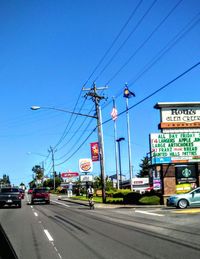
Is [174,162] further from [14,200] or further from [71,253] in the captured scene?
[71,253]

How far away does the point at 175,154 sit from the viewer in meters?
35.8

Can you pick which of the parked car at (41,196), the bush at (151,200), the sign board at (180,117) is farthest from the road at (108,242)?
the parked car at (41,196)

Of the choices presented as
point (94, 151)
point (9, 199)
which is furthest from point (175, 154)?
point (94, 151)

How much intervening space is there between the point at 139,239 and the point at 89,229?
4.02m

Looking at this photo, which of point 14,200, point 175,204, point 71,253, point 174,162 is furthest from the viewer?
point 14,200

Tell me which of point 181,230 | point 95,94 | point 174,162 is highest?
point 95,94

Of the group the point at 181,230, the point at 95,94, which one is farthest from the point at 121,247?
the point at 95,94

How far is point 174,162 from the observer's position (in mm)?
35688

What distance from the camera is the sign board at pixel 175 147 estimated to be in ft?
116

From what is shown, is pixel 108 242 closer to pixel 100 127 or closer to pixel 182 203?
pixel 182 203

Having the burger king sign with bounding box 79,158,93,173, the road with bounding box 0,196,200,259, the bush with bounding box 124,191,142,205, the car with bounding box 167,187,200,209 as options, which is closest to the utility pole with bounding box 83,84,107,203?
the bush with bounding box 124,191,142,205

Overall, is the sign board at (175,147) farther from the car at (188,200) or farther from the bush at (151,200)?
the car at (188,200)

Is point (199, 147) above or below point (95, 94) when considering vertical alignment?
below

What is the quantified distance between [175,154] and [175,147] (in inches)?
20.4
